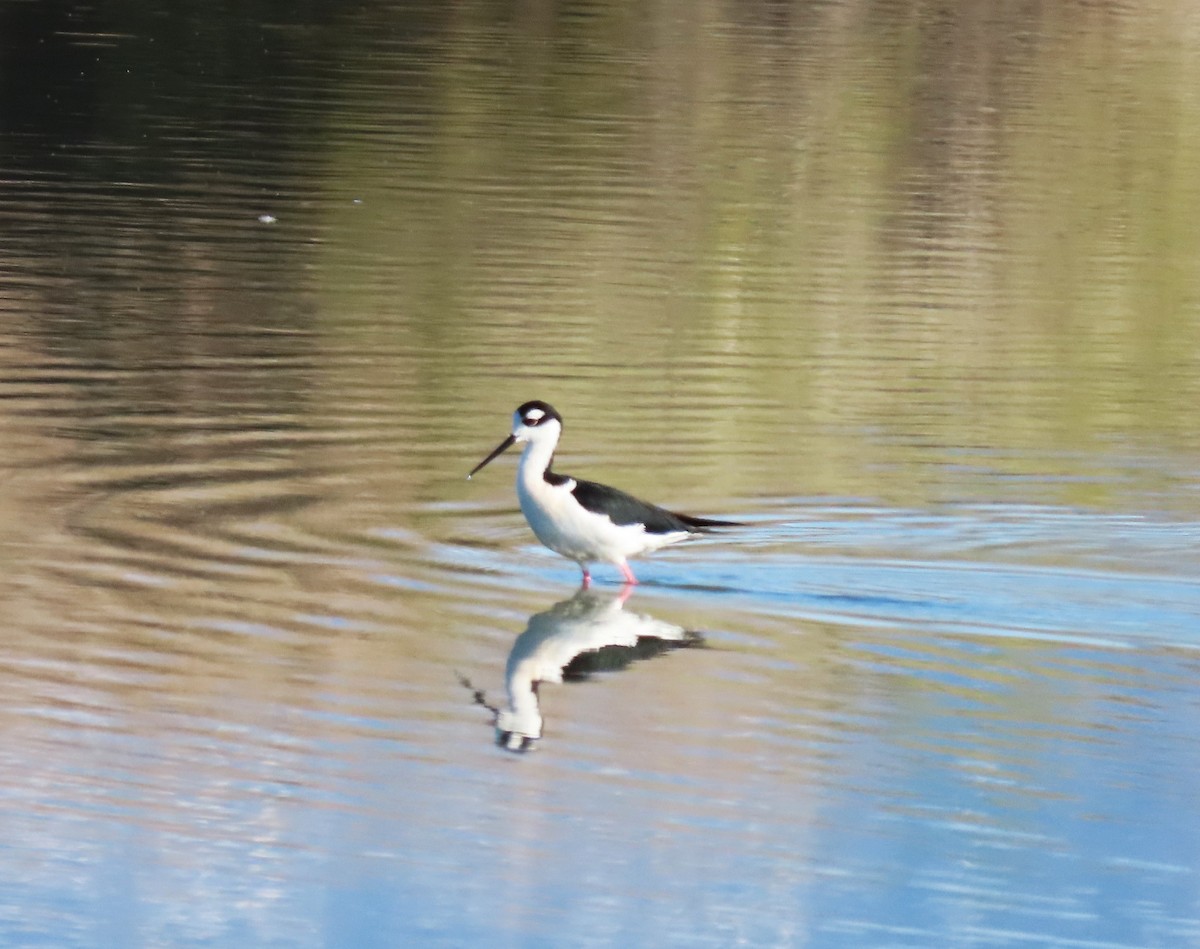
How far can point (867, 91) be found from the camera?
136 feet

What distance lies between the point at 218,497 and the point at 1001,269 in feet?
40.6

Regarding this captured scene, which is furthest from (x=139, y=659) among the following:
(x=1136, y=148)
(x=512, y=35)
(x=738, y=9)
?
(x=738, y=9)

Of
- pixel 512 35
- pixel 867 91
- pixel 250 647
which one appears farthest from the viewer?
pixel 512 35

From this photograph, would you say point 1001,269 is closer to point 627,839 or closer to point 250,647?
point 250,647

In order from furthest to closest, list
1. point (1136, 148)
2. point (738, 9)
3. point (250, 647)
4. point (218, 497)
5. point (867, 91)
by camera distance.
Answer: point (738, 9), point (867, 91), point (1136, 148), point (218, 497), point (250, 647)

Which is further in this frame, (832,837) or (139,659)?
(139,659)

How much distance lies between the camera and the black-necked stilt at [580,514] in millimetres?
11961

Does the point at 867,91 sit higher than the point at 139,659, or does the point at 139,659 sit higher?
the point at 867,91

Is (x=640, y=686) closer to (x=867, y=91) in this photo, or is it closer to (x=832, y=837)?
(x=832, y=837)

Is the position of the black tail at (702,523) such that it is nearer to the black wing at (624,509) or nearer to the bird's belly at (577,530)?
the black wing at (624,509)

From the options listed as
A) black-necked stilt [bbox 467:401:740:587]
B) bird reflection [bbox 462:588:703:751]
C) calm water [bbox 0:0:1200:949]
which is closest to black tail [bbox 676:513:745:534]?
black-necked stilt [bbox 467:401:740:587]

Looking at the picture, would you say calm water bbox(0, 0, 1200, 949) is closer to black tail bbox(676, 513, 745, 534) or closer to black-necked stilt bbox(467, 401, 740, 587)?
black tail bbox(676, 513, 745, 534)

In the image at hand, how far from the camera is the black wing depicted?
11961 mm

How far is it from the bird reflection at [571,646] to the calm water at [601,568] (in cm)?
3
